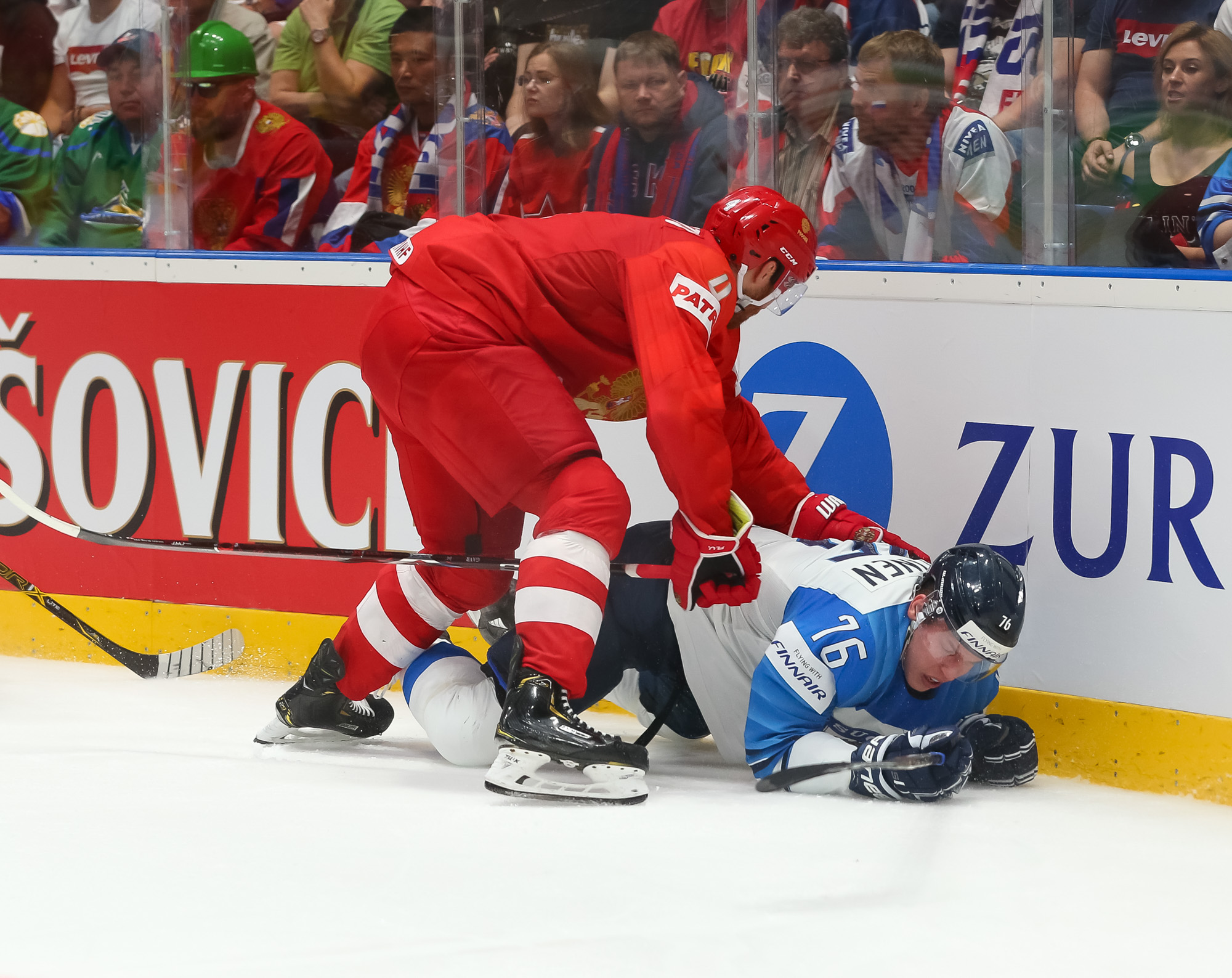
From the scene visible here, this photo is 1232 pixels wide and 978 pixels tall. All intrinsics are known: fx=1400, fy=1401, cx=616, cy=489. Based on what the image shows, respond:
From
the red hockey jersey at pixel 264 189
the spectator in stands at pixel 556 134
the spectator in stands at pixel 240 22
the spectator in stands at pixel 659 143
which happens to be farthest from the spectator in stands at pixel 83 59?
the spectator in stands at pixel 659 143

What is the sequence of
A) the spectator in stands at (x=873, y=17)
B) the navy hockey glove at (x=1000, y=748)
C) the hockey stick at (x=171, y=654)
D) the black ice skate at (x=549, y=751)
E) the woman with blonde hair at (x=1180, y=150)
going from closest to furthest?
the black ice skate at (x=549, y=751)
the navy hockey glove at (x=1000, y=748)
the woman with blonde hair at (x=1180, y=150)
the hockey stick at (x=171, y=654)
the spectator in stands at (x=873, y=17)

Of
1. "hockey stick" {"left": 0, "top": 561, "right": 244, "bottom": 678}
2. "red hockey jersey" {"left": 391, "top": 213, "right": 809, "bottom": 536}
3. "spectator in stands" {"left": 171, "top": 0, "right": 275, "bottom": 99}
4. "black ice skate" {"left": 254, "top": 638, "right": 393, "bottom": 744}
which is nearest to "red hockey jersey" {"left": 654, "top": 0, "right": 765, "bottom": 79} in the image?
"red hockey jersey" {"left": 391, "top": 213, "right": 809, "bottom": 536}

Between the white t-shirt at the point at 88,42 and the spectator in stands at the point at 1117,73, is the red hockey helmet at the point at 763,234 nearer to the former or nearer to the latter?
the spectator in stands at the point at 1117,73

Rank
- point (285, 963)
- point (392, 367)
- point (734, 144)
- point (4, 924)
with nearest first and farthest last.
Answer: point (285, 963) < point (4, 924) < point (392, 367) < point (734, 144)

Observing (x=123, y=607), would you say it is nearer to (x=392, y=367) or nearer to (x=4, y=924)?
→ (x=392, y=367)

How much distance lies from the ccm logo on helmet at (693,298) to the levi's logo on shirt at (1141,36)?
1269 mm

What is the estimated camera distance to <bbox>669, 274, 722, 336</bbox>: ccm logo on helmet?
109 inches

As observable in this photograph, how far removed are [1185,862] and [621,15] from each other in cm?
263

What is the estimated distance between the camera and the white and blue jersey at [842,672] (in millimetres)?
2820

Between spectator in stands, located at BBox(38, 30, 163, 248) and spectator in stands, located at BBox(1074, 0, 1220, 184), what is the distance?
2.70 metres

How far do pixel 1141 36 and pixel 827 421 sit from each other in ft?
3.76

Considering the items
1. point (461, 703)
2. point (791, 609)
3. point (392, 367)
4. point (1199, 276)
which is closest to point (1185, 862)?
point (791, 609)

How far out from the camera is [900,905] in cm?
223

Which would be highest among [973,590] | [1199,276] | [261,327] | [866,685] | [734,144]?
[734,144]
